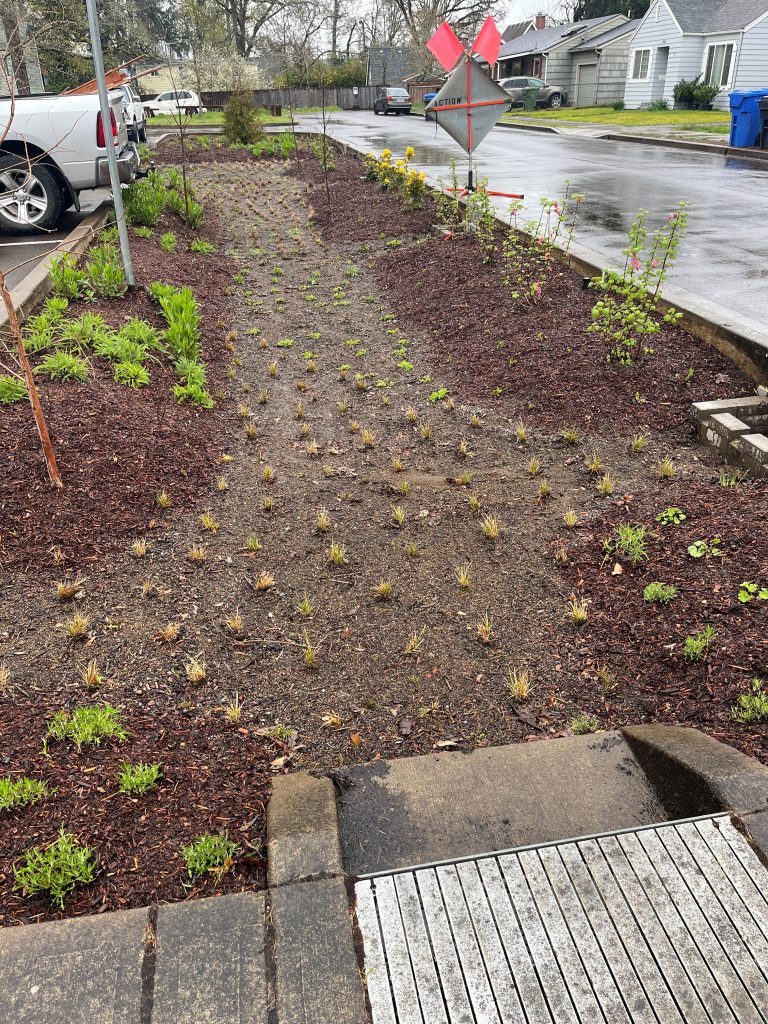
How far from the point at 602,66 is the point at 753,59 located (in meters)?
13.2

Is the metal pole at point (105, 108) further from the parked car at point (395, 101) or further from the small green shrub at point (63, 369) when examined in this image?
the parked car at point (395, 101)

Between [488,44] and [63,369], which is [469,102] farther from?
[63,369]

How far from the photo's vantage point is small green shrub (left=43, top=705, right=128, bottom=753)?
2.85 meters

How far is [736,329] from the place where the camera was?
5.81 m

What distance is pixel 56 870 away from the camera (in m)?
2.32

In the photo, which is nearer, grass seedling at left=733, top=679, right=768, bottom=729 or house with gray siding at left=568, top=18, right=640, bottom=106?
grass seedling at left=733, top=679, right=768, bottom=729

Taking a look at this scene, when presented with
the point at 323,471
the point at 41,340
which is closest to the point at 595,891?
the point at 323,471

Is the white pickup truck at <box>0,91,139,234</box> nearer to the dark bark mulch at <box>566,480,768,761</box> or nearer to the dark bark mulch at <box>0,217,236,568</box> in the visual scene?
the dark bark mulch at <box>0,217,236,568</box>

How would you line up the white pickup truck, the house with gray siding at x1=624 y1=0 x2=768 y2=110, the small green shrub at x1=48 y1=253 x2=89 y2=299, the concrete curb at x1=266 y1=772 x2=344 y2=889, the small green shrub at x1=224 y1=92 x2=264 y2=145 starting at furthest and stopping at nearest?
the house with gray siding at x1=624 y1=0 x2=768 y2=110 < the small green shrub at x1=224 y1=92 x2=264 y2=145 < the white pickup truck < the small green shrub at x1=48 y1=253 x2=89 y2=299 < the concrete curb at x1=266 y1=772 x2=344 y2=889

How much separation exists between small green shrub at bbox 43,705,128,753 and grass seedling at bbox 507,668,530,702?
160cm

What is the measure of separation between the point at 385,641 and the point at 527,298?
4.91 metres

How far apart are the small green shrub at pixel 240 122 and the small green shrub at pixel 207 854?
893 inches

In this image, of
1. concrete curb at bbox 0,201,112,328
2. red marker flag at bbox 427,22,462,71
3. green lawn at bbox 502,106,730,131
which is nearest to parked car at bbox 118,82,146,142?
concrete curb at bbox 0,201,112,328

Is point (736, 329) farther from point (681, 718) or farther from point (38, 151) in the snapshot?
point (38, 151)
